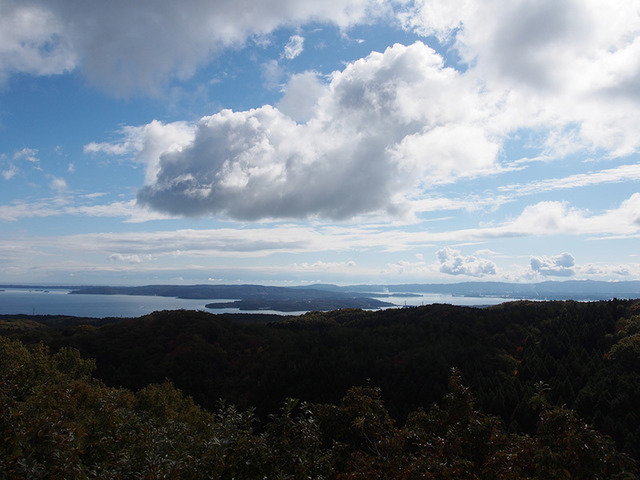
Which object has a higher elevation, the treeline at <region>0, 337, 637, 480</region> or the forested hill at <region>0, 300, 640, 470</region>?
the treeline at <region>0, 337, 637, 480</region>

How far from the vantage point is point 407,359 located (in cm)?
9256

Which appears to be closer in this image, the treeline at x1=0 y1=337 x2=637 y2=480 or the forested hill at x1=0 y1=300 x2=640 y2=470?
the treeline at x1=0 y1=337 x2=637 y2=480

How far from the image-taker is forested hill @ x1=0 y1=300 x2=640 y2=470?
66500 millimetres

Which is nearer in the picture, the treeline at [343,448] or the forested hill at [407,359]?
the treeline at [343,448]

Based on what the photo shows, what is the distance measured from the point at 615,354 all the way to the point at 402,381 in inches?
1541

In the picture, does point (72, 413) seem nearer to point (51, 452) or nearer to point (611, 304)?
point (51, 452)

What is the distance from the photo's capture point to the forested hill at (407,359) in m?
66.5

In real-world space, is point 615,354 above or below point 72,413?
below

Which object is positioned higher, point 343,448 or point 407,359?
point 343,448

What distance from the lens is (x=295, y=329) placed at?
450 ft

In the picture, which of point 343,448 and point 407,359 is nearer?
point 343,448

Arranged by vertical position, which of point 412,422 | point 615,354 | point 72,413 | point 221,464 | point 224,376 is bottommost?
point 224,376

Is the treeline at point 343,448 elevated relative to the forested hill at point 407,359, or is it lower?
elevated

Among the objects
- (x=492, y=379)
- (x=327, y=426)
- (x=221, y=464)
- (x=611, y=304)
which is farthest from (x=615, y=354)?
(x=221, y=464)
